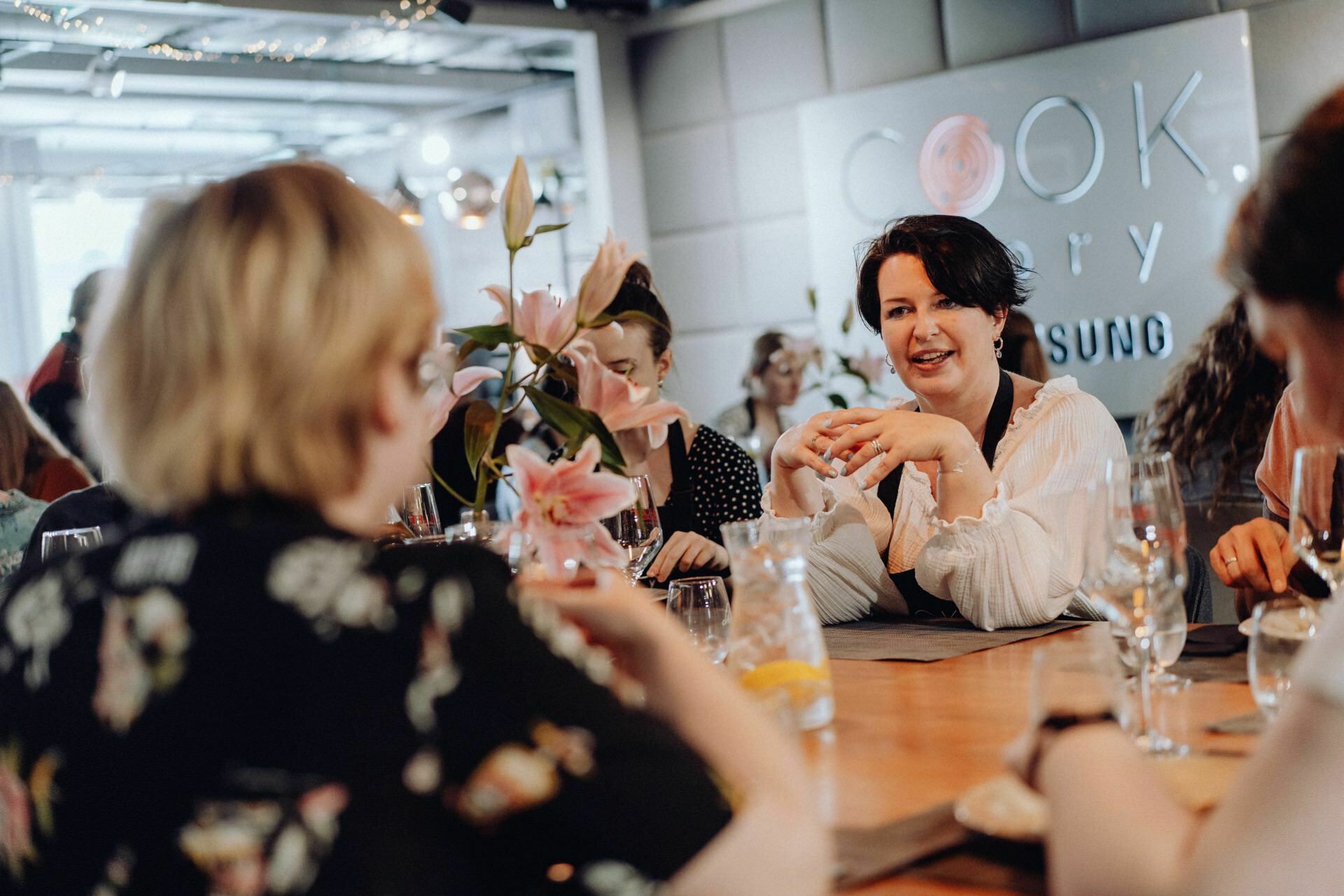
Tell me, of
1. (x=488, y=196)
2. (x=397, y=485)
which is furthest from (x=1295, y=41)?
(x=397, y=485)

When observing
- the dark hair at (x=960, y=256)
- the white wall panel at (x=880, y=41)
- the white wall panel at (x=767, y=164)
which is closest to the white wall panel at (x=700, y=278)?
the white wall panel at (x=767, y=164)

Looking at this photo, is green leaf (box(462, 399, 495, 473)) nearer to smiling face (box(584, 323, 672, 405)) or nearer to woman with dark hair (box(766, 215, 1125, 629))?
woman with dark hair (box(766, 215, 1125, 629))

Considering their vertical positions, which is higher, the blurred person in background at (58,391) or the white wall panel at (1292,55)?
the white wall panel at (1292,55)

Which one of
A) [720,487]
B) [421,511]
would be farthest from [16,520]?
[720,487]

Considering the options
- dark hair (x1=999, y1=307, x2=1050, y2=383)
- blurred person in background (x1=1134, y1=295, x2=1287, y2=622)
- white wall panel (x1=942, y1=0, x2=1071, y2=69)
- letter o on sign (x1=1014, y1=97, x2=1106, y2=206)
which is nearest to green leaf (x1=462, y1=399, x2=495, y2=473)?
blurred person in background (x1=1134, y1=295, x2=1287, y2=622)

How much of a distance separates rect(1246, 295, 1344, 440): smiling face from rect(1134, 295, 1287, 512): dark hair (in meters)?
2.14

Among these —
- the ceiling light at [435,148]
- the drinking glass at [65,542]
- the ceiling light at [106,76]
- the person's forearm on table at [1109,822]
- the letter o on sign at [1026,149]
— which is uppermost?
the ceiling light at [106,76]

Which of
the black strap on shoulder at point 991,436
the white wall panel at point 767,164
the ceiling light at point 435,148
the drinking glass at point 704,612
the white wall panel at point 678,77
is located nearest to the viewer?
the drinking glass at point 704,612

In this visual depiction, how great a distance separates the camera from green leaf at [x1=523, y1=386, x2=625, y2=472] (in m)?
1.34

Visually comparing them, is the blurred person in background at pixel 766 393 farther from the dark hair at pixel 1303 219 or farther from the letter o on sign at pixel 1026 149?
the dark hair at pixel 1303 219

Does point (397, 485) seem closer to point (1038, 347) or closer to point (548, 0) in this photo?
point (1038, 347)

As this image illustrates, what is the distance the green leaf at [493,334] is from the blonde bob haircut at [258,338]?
560 mm

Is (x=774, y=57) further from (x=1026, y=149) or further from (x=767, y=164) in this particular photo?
(x=1026, y=149)

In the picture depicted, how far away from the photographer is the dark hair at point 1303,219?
2.85 ft
